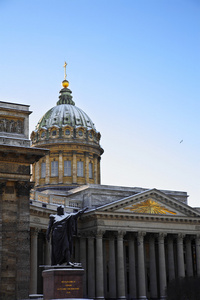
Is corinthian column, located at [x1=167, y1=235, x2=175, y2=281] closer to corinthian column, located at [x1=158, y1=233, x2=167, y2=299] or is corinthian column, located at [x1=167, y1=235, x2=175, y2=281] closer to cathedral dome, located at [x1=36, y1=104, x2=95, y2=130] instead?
corinthian column, located at [x1=158, y1=233, x2=167, y2=299]

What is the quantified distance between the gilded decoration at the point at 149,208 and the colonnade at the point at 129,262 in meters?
2.50

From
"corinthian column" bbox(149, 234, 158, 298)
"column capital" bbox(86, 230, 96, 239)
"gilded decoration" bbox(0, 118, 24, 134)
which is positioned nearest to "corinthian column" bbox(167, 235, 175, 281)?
"corinthian column" bbox(149, 234, 158, 298)

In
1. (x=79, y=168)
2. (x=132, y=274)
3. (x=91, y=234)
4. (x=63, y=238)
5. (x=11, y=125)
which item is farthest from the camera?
(x=79, y=168)

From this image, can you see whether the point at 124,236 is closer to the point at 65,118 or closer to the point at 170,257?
the point at 170,257

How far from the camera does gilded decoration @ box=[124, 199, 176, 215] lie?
5928cm

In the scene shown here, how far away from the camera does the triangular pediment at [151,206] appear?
57.8 metres

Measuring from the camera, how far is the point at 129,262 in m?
60.1

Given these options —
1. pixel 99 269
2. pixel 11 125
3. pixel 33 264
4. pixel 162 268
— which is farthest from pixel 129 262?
pixel 11 125

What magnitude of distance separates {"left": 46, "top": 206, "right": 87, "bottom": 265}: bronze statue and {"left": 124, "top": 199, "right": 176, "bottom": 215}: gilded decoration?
3392 centimetres

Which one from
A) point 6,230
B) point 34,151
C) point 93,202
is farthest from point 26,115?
point 93,202

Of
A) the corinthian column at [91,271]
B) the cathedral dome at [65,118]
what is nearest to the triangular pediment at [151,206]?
the corinthian column at [91,271]

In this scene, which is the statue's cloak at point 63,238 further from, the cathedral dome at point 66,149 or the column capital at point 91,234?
the cathedral dome at point 66,149

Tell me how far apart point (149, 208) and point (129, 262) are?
21.1ft

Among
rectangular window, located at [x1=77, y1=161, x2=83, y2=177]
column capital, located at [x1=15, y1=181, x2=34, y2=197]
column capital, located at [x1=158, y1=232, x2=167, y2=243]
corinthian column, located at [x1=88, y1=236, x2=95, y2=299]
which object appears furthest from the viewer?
rectangular window, located at [x1=77, y1=161, x2=83, y2=177]
